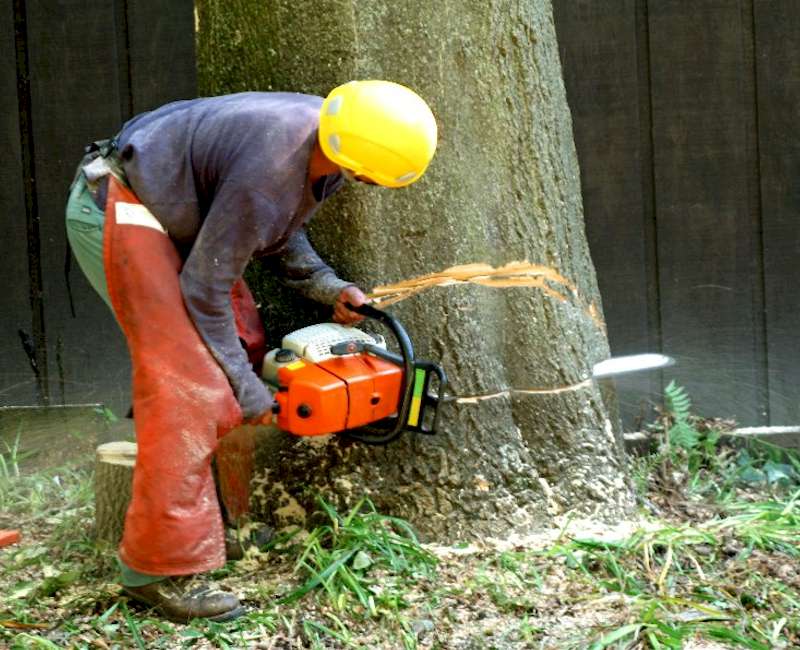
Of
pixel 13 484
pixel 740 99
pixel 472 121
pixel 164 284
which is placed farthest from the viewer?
pixel 740 99

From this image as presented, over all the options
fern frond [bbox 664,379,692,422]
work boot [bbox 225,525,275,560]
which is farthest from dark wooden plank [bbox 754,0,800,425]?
work boot [bbox 225,525,275,560]

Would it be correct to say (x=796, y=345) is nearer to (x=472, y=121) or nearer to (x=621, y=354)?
(x=621, y=354)

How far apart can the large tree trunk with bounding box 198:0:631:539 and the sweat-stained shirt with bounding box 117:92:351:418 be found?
27 centimetres

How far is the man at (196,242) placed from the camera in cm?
284

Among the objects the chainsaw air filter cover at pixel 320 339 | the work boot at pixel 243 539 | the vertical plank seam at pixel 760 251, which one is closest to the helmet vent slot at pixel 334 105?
the chainsaw air filter cover at pixel 320 339

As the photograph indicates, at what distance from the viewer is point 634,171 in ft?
15.9

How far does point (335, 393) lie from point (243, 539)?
65 cm

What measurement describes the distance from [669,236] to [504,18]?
183cm

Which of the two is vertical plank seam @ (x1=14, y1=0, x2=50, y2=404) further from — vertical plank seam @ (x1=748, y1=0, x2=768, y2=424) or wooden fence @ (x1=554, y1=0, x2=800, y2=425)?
vertical plank seam @ (x1=748, y1=0, x2=768, y2=424)

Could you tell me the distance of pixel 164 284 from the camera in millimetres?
2938

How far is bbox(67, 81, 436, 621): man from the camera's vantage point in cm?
284

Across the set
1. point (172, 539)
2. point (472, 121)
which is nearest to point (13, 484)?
point (172, 539)

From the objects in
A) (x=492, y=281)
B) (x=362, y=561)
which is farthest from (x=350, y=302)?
(x=362, y=561)

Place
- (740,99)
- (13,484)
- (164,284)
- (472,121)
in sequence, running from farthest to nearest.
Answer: (740,99) → (13,484) → (472,121) → (164,284)
